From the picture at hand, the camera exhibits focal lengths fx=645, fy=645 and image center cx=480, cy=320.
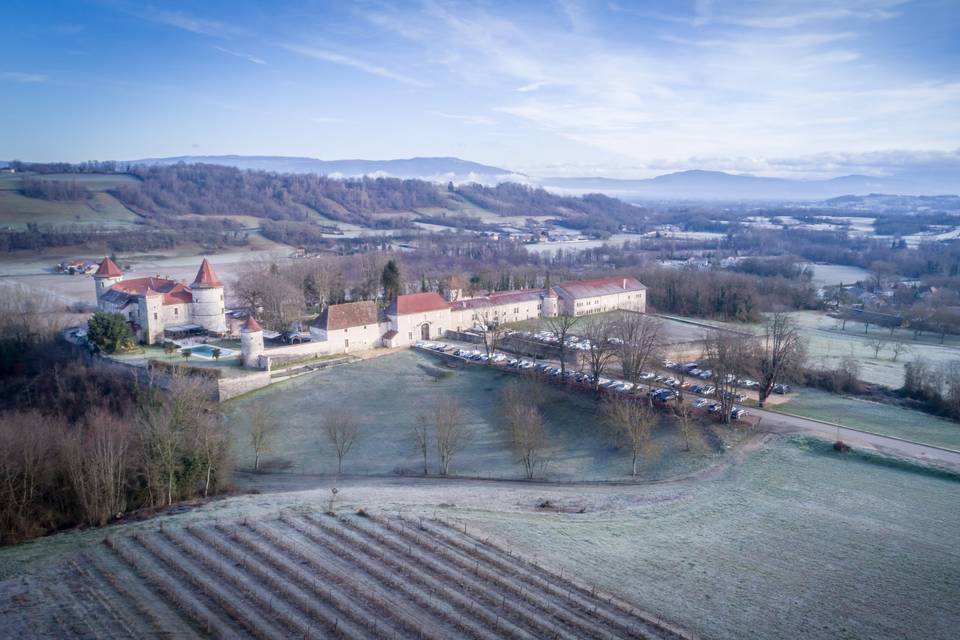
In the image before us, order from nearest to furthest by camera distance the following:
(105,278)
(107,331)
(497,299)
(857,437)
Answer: (857,437), (107,331), (105,278), (497,299)

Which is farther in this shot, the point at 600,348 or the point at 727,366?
the point at 600,348

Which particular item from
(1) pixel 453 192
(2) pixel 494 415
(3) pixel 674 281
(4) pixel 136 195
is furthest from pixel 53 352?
(1) pixel 453 192

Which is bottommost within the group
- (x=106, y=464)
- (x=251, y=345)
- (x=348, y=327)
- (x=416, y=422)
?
(x=416, y=422)

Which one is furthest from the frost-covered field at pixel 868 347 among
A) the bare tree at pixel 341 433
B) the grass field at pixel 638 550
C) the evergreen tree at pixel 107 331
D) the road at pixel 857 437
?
the evergreen tree at pixel 107 331

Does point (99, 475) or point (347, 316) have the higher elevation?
point (347, 316)

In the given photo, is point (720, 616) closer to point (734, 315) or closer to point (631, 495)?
point (631, 495)

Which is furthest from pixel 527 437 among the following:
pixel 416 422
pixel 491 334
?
pixel 491 334

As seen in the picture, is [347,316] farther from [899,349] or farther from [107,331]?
[899,349]
